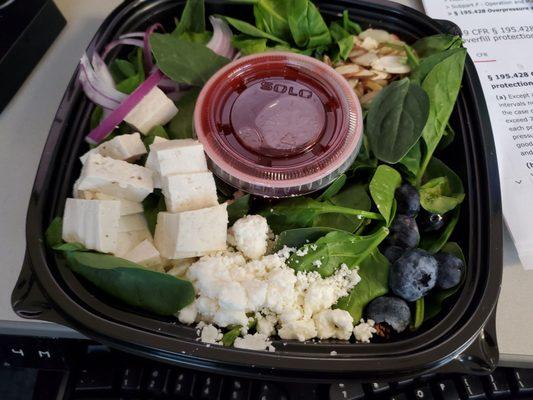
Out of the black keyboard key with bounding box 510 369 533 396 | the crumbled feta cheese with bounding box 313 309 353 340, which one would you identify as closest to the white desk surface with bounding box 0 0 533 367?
the black keyboard key with bounding box 510 369 533 396

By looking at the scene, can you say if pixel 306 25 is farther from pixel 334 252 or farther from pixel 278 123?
pixel 334 252

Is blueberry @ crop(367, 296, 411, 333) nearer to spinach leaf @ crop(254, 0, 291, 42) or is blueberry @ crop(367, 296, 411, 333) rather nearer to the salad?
the salad

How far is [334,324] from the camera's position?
0.64 meters

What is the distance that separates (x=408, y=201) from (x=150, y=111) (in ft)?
1.28

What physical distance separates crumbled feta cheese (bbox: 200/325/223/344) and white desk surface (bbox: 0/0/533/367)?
20 centimetres

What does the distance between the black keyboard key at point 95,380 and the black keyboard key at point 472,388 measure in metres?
0.48

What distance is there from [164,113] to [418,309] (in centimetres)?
45

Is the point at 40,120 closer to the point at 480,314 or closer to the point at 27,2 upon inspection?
the point at 27,2

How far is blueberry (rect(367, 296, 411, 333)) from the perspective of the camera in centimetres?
64

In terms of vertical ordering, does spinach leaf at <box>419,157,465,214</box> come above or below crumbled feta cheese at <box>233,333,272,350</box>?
above

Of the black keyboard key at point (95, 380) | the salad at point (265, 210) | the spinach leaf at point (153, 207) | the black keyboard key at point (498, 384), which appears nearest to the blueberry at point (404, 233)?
the salad at point (265, 210)

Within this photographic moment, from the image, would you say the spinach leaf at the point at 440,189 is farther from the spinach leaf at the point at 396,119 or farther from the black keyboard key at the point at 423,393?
the black keyboard key at the point at 423,393

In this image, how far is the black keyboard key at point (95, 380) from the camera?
708mm

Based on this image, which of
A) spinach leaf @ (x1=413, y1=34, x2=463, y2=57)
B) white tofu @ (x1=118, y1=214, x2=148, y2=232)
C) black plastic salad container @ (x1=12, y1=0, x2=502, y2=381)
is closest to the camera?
black plastic salad container @ (x1=12, y1=0, x2=502, y2=381)
